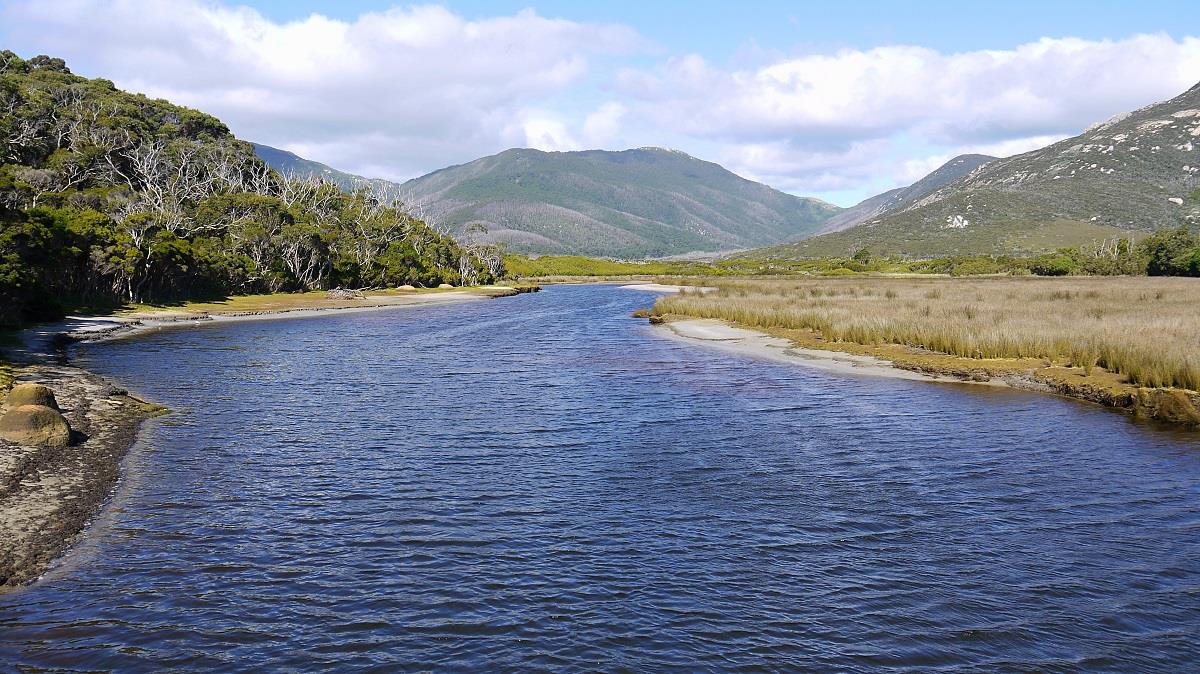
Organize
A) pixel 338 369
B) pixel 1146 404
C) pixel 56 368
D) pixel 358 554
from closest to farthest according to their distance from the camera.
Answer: pixel 358 554
pixel 1146 404
pixel 56 368
pixel 338 369

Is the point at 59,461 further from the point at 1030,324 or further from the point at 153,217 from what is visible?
the point at 153,217

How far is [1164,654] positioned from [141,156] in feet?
→ 381

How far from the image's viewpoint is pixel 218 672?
30.1 feet

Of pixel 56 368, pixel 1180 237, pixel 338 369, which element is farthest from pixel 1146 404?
pixel 1180 237

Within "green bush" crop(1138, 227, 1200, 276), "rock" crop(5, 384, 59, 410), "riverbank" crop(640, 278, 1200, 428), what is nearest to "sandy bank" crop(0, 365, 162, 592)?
"rock" crop(5, 384, 59, 410)

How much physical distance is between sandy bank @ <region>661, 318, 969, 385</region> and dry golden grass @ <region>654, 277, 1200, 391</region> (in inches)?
115

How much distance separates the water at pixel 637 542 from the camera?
32.4ft

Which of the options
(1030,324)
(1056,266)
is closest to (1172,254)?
(1056,266)

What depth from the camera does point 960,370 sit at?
3241 cm

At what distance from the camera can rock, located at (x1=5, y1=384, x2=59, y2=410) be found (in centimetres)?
1944

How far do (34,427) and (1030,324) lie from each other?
39969 mm

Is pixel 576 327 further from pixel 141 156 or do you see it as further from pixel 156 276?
pixel 141 156

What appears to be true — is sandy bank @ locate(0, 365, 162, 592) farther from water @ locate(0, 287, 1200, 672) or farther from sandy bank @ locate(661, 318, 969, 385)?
sandy bank @ locate(661, 318, 969, 385)

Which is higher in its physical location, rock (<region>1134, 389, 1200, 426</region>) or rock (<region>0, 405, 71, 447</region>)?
rock (<region>0, 405, 71, 447</region>)
